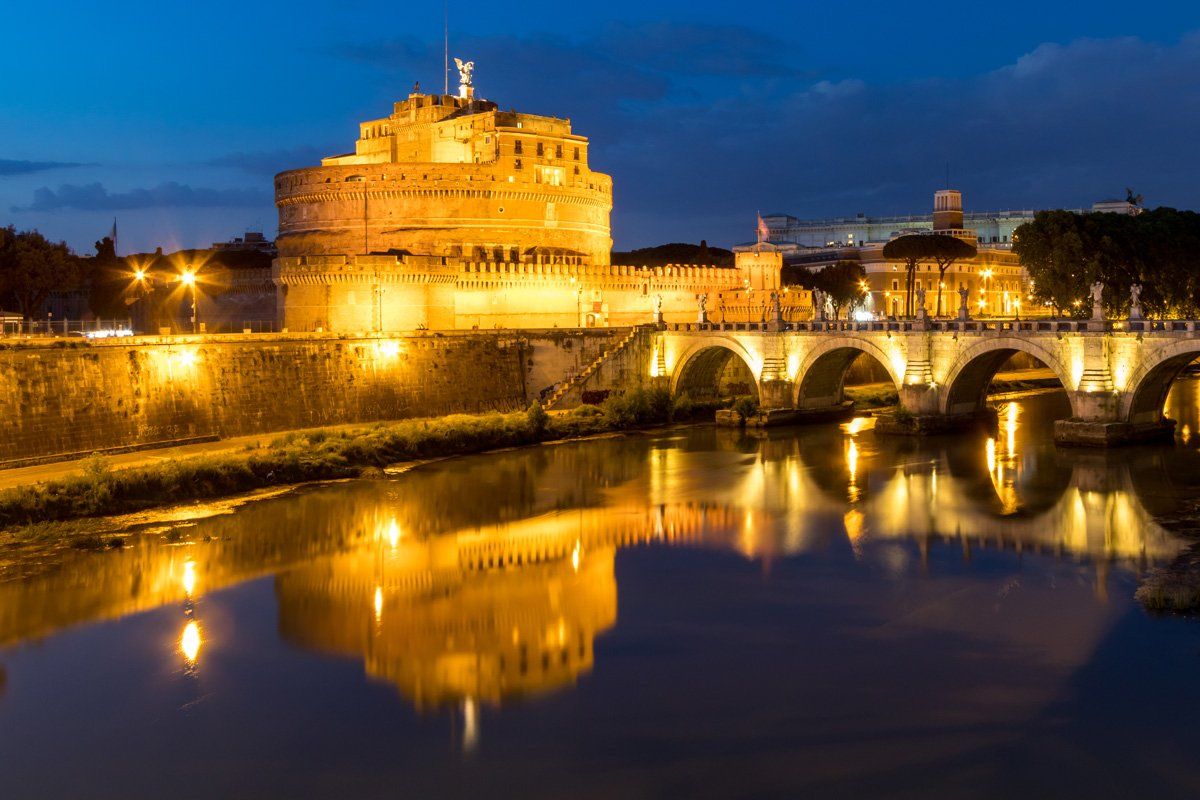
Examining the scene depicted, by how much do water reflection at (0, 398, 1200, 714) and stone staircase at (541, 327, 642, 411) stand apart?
6.71m

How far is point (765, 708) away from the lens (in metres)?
13.2

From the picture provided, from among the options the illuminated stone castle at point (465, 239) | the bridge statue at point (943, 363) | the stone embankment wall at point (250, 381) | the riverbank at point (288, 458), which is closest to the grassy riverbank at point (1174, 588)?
the bridge statue at point (943, 363)

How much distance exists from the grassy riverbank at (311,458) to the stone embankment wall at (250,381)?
1720mm

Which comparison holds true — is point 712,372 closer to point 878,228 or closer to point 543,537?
point 543,537

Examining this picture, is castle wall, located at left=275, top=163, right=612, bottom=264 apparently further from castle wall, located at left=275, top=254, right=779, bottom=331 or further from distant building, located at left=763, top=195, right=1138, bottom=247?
distant building, located at left=763, top=195, right=1138, bottom=247

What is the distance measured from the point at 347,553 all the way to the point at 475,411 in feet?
57.3

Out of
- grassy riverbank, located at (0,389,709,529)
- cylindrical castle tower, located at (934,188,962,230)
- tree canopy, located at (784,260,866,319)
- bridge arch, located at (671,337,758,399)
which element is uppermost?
cylindrical castle tower, located at (934,188,962,230)

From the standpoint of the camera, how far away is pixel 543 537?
22281mm

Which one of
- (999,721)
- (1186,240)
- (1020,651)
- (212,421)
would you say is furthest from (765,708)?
(1186,240)

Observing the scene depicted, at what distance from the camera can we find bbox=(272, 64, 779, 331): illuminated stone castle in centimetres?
4144

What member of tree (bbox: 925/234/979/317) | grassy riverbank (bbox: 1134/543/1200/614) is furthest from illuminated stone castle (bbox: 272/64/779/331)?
grassy riverbank (bbox: 1134/543/1200/614)

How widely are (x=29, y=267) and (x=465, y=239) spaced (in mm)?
16170

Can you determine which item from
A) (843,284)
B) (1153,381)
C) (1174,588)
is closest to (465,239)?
(1153,381)

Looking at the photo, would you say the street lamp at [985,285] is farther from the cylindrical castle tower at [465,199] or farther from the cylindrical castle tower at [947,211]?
the cylindrical castle tower at [465,199]
